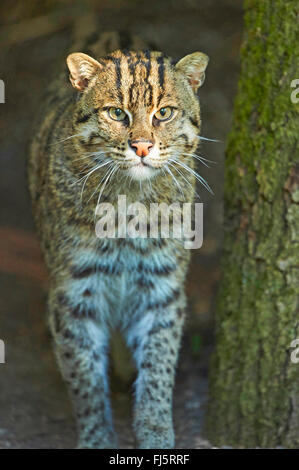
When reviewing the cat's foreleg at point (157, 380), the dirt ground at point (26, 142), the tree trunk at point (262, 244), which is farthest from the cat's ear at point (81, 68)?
the dirt ground at point (26, 142)

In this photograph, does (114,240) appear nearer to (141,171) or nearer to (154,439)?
(141,171)

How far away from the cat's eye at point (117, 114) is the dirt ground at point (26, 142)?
2597 mm

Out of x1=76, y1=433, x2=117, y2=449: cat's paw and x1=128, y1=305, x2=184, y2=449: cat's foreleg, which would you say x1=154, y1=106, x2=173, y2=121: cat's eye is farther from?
x1=76, y1=433, x2=117, y2=449: cat's paw

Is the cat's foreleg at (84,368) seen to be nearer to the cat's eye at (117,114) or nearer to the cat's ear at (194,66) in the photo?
the cat's eye at (117,114)

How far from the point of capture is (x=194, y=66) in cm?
536

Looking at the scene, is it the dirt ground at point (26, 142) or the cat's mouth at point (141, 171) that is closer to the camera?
the cat's mouth at point (141, 171)

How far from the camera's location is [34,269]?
9.21 m

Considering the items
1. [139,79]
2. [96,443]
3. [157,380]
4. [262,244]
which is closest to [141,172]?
[139,79]

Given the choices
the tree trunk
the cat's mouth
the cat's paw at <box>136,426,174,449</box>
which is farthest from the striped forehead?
the cat's paw at <box>136,426,174,449</box>

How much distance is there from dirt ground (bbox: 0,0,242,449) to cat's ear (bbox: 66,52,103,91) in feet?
7.20

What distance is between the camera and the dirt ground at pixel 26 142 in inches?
306

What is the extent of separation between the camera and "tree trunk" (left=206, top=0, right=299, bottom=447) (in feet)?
17.5

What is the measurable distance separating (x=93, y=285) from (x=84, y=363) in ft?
2.15

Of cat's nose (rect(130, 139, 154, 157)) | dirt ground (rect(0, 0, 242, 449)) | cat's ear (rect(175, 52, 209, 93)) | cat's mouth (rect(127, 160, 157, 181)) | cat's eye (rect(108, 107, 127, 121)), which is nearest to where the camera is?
cat's nose (rect(130, 139, 154, 157))
